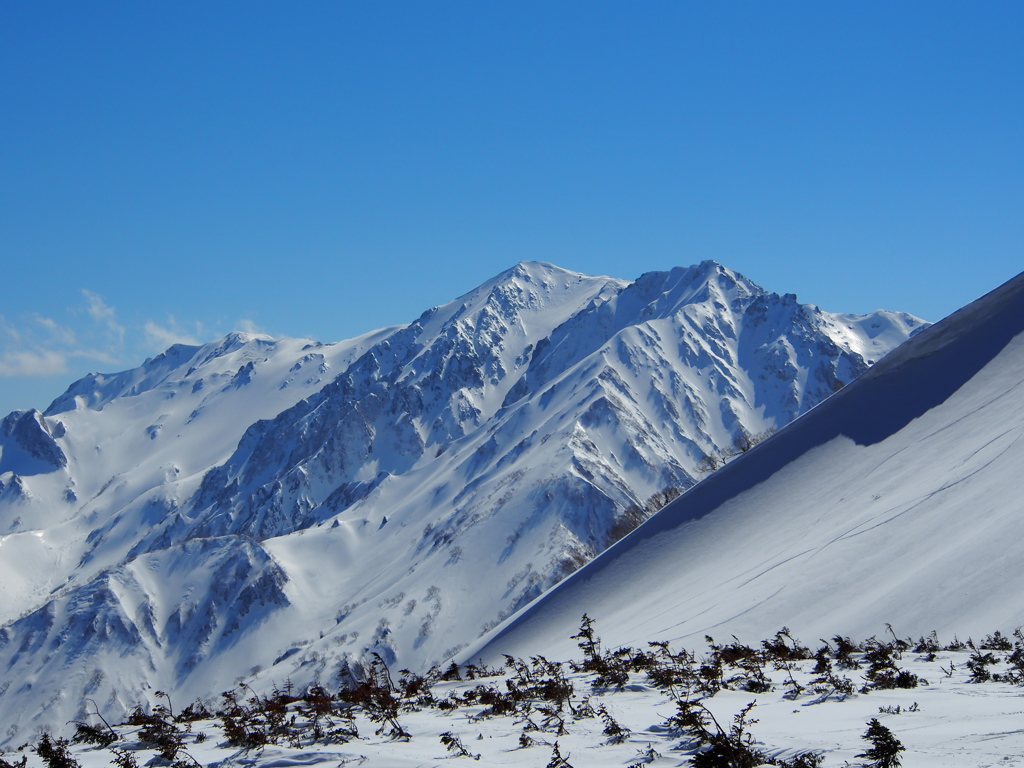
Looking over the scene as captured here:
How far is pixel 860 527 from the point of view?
2728 cm

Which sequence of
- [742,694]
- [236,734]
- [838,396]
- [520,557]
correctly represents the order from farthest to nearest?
[520,557] < [838,396] < [742,694] < [236,734]

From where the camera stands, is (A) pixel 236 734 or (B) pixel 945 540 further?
(B) pixel 945 540

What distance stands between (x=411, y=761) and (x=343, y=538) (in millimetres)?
178787

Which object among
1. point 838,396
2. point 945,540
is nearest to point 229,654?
point 838,396

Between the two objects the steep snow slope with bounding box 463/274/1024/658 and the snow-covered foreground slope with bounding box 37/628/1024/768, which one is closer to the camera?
the snow-covered foreground slope with bounding box 37/628/1024/768

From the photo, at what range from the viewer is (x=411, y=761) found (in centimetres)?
1004

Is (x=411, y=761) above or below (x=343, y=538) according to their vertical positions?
below

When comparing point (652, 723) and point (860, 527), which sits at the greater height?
point (652, 723)

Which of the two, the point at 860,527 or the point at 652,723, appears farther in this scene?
the point at 860,527

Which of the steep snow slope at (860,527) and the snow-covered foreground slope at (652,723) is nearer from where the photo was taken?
the snow-covered foreground slope at (652,723)

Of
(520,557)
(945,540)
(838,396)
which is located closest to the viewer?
(945,540)

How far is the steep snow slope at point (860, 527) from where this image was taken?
68.1 ft

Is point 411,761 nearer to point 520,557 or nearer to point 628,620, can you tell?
point 628,620

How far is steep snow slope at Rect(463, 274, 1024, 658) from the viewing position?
20766 mm
